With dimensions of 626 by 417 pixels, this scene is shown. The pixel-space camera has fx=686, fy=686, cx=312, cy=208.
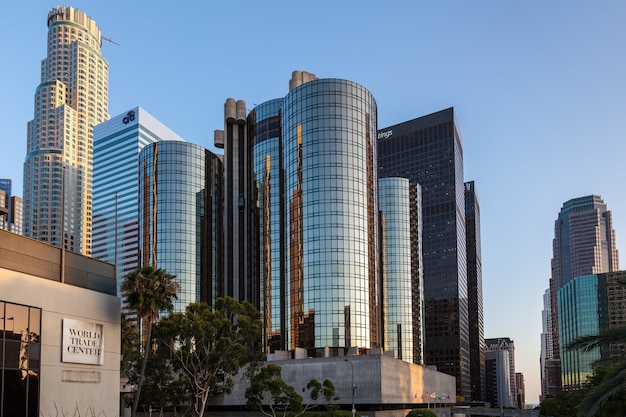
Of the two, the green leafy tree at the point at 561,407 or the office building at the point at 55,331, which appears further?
the green leafy tree at the point at 561,407

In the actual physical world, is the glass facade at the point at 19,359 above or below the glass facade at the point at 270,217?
below

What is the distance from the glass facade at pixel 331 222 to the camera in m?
131

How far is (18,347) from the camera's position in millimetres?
42000

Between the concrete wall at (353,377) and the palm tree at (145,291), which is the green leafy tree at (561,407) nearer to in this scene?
the concrete wall at (353,377)

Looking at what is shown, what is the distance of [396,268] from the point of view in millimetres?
194875

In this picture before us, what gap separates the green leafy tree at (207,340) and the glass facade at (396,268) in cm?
12024

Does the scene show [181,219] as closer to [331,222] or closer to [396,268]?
[331,222]

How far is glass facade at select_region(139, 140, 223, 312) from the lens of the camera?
170 metres

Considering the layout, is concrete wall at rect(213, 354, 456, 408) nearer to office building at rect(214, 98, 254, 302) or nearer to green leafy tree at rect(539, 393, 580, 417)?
green leafy tree at rect(539, 393, 580, 417)

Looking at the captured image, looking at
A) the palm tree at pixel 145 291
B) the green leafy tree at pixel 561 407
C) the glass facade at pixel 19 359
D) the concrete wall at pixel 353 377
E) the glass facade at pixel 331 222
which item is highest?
the glass facade at pixel 331 222

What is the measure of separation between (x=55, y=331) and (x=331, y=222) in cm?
8930

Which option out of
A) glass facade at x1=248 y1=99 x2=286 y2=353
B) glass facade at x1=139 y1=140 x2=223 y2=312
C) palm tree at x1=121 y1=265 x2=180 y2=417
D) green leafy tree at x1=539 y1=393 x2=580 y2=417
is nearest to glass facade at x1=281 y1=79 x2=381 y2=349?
glass facade at x1=248 y1=99 x2=286 y2=353

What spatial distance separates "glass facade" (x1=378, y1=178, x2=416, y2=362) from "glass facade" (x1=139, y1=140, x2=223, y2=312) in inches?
1887

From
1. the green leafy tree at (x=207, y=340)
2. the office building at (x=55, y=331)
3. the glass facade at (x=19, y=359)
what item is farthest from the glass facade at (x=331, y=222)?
the glass facade at (x=19, y=359)
